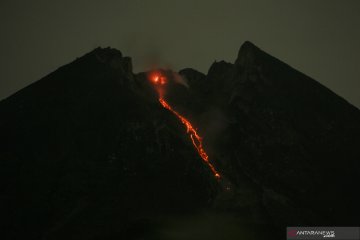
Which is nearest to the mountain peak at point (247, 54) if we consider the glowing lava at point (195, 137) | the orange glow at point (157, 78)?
the glowing lava at point (195, 137)

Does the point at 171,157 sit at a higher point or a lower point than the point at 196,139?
lower

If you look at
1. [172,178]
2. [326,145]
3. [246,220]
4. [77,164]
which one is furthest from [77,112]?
[326,145]

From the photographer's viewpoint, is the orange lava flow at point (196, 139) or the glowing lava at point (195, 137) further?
→ the glowing lava at point (195, 137)

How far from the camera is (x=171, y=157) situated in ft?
248

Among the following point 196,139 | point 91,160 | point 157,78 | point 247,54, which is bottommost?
point 91,160

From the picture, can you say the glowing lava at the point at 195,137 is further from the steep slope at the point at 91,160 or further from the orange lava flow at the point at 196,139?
the steep slope at the point at 91,160

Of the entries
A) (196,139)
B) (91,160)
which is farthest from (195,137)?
(91,160)

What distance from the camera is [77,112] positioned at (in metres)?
80.3

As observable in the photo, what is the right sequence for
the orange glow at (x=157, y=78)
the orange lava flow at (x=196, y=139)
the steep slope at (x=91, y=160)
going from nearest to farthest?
1. the steep slope at (x=91, y=160)
2. the orange lava flow at (x=196, y=139)
3. the orange glow at (x=157, y=78)

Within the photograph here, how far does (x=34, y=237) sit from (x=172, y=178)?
2296 cm

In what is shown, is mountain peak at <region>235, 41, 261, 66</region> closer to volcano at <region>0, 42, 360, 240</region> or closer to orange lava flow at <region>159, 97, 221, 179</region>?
volcano at <region>0, 42, 360, 240</region>

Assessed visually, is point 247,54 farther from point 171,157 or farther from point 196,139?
point 171,157

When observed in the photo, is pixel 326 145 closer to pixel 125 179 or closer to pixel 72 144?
pixel 125 179

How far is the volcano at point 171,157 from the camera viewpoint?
63.1m
